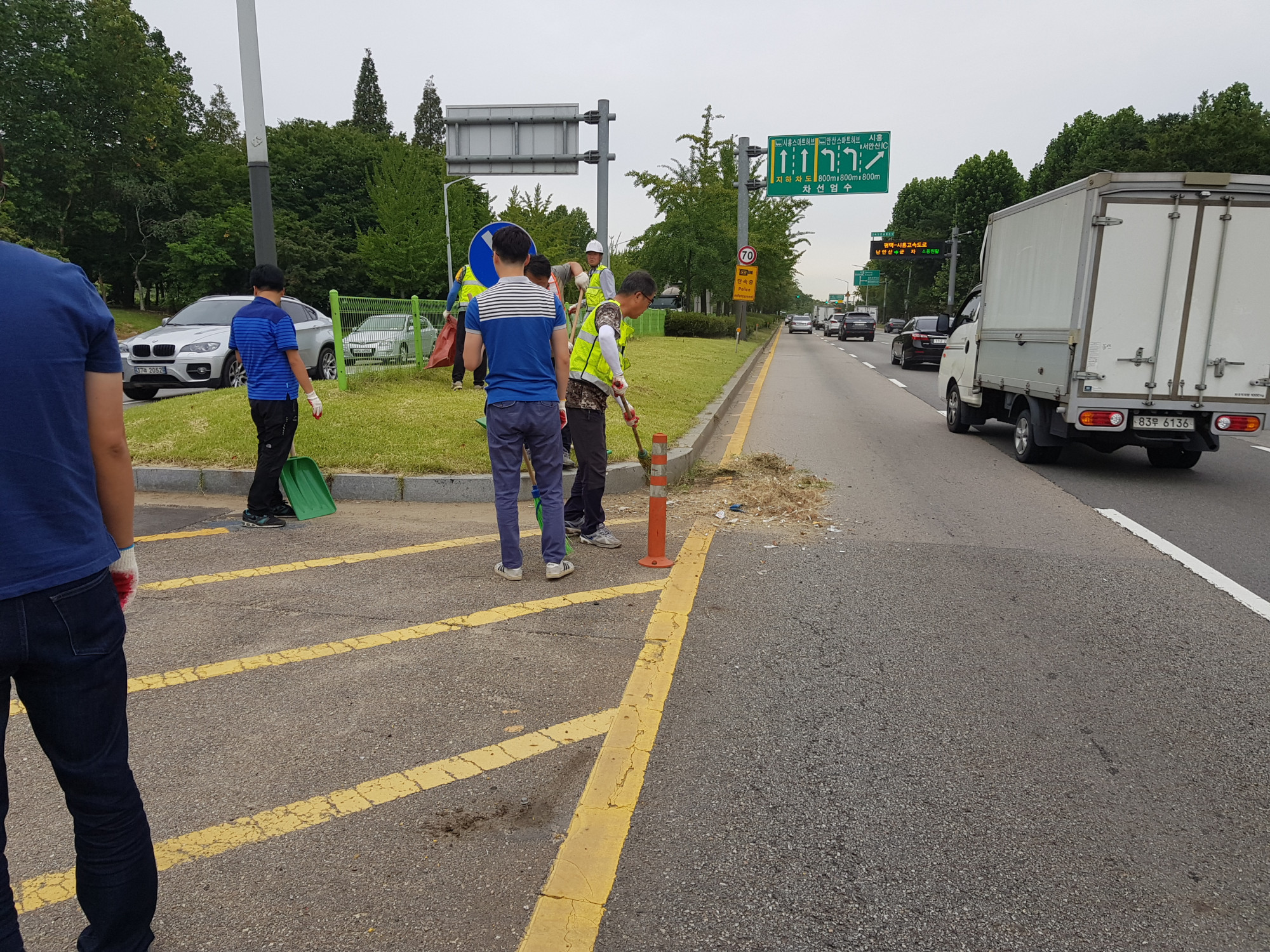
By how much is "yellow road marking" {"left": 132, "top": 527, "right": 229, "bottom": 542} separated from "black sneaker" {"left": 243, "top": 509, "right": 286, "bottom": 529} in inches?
6.6

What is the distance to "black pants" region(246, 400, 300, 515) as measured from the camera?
6199 mm

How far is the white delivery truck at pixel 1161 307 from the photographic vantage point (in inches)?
307

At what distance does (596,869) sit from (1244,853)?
6.65 ft

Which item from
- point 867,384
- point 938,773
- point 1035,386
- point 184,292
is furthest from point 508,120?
point 184,292

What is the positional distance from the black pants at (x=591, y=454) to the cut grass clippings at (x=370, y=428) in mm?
1809

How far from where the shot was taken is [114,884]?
1.94 m

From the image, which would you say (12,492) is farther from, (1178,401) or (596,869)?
(1178,401)

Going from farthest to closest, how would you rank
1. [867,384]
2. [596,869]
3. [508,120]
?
1. [867,384]
2. [508,120]
3. [596,869]

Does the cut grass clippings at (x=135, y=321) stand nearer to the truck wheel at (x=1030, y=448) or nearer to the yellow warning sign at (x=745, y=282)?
the yellow warning sign at (x=745, y=282)

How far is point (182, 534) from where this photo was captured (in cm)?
602

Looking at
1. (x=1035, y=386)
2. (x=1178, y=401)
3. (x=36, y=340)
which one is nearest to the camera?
(x=36, y=340)

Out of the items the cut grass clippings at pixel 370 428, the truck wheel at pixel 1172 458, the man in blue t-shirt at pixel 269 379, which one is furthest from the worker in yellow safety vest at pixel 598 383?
the truck wheel at pixel 1172 458

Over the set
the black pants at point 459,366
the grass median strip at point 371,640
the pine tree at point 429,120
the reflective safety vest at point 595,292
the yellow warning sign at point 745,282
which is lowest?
the grass median strip at point 371,640

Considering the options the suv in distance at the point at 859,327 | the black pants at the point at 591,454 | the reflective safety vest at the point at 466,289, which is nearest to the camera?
the black pants at the point at 591,454
